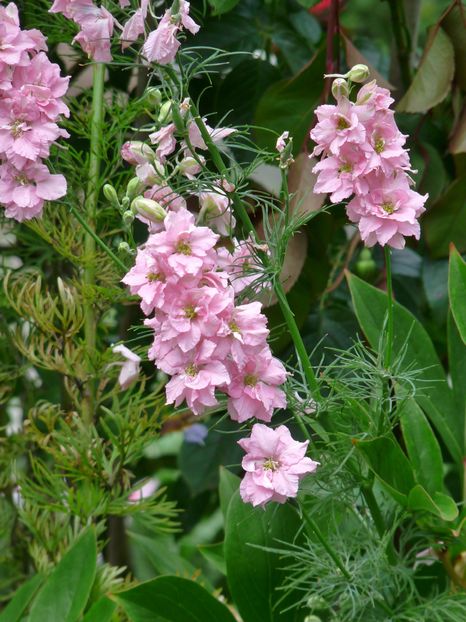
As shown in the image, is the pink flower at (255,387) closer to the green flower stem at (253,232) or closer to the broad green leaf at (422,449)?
the green flower stem at (253,232)

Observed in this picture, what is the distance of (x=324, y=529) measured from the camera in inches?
31.9

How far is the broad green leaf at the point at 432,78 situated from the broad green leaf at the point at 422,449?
307mm

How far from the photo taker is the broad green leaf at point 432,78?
0.98 meters

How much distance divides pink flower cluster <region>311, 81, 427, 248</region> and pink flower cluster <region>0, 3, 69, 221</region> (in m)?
0.19

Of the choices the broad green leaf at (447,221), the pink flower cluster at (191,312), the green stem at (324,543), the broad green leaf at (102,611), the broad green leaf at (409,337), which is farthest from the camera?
the broad green leaf at (447,221)

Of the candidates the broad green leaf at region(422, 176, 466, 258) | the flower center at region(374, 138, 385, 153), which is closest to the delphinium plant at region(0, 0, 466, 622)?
the flower center at region(374, 138, 385, 153)

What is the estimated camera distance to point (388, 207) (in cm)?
62

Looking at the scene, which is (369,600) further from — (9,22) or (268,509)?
(9,22)

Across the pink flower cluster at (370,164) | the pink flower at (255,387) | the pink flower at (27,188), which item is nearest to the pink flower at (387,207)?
the pink flower cluster at (370,164)

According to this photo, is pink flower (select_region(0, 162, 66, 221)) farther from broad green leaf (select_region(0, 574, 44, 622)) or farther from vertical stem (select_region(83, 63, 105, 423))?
broad green leaf (select_region(0, 574, 44, 622))

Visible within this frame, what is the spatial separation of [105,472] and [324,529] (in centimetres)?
20

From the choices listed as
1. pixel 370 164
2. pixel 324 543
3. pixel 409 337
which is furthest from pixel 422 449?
pixel 370 164

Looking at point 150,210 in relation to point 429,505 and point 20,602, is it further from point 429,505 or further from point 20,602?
point 20,602

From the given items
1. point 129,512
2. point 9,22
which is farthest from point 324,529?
point 9,22
